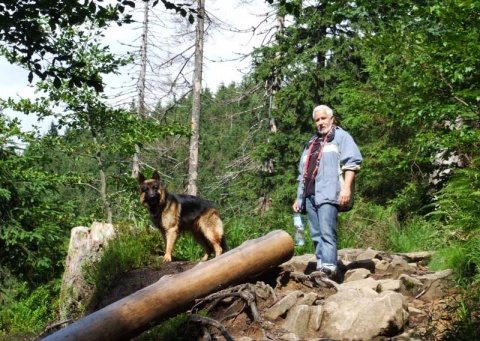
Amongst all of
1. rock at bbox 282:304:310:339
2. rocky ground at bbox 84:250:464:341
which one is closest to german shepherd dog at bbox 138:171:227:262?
rocky ground at bbox 84:250:464:341

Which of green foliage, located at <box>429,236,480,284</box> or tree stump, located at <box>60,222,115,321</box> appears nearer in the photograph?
green foliage, located at <box>429,236,480,284</box>

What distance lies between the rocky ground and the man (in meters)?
0.43

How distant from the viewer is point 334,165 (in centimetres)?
652

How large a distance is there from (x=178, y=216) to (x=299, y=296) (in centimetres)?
290

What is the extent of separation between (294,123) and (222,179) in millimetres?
4596

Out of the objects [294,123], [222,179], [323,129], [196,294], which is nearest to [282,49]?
[294,123]

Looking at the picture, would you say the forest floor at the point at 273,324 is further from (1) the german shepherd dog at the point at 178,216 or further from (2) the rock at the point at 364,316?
(1) the german shepherd dog at the point at 178,216

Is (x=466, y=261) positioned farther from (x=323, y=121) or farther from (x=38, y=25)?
(x=38, y=25)

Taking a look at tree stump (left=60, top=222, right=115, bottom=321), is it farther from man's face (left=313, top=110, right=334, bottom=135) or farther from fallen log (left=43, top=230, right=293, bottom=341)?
man's face (left=313, top=110, right=334, bottom=135)

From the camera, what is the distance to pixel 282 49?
21281 mm

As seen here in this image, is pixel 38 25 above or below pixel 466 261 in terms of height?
above

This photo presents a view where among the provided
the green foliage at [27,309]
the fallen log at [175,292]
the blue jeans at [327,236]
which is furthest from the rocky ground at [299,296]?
the green foliage at [27,309]

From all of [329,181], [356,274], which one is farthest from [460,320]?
[329,181]

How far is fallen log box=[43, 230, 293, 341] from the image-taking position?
194 inches
